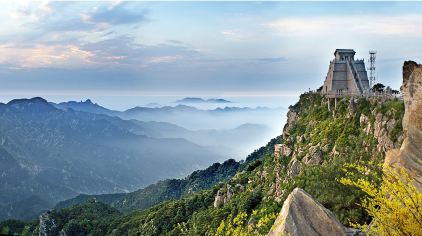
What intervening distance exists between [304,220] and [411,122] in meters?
11.3

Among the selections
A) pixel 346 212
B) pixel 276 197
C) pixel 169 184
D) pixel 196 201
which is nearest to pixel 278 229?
pixel 346 212

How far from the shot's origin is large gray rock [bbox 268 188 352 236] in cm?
1470

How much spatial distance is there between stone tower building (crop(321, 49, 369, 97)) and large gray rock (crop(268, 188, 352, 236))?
33.5m

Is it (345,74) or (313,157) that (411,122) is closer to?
(313,157)

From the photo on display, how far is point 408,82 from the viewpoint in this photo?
76.1 ft

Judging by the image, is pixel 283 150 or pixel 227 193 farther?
pixel 227 193

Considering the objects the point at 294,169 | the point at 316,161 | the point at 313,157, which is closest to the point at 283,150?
the point at 294,169

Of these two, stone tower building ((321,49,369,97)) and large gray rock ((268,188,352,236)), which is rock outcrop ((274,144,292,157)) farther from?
large gray rock ((268,188,352,236))

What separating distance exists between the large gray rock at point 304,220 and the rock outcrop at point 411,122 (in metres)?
4.74

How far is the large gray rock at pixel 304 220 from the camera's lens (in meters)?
14.7

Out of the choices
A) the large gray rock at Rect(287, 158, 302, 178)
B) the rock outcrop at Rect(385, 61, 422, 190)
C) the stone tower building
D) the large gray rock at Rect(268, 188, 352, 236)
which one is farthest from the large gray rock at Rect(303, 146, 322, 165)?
the large gray rock at Rect(268, 188, 352, 236)

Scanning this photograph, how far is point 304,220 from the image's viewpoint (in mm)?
15086

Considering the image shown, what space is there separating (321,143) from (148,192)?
137627 millimetres

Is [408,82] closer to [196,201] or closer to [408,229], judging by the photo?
[408,229]
